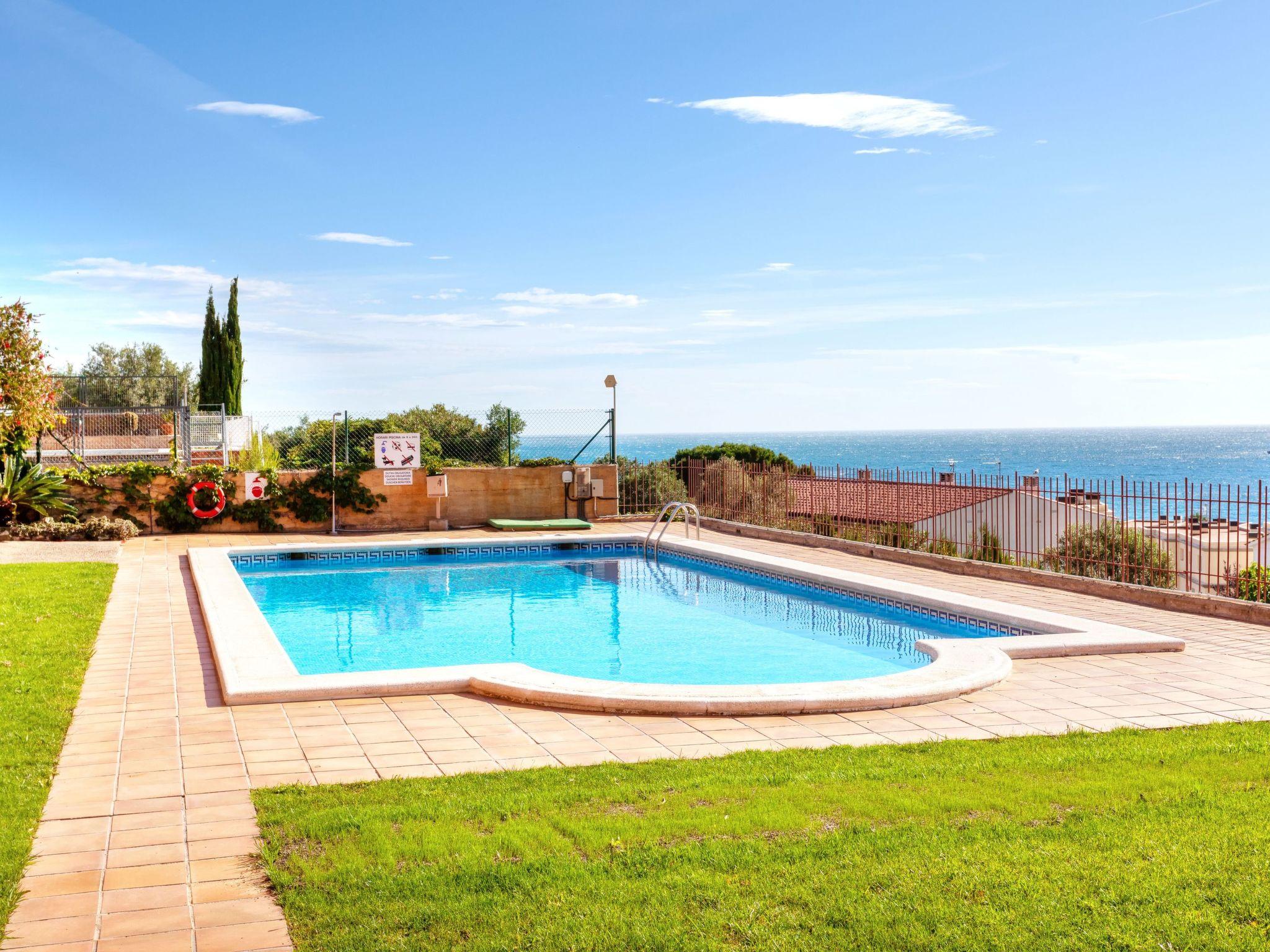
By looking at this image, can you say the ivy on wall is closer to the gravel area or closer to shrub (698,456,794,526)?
the gravel area

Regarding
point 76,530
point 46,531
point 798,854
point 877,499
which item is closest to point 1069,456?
point 877,499

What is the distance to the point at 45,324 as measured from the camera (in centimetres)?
1188

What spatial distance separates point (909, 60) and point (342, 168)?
11733 mm

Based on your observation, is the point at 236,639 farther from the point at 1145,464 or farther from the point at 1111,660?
the point at 1145,464

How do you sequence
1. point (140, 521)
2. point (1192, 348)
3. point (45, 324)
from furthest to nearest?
point (1192, 348) → point (140, 521) → point (45, 324)

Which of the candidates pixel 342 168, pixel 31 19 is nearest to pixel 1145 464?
pixel 342 168

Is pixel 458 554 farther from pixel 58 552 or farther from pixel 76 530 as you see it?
pixel 76 530

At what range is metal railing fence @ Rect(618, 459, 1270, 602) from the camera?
32.2 ft

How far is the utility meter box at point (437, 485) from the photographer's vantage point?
16141 mm

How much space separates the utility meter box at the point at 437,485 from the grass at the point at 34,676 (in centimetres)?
A: 576

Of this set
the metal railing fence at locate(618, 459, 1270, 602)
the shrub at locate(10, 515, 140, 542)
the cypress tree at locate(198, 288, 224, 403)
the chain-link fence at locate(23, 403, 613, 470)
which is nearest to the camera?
the metal railing fence at locate(618, 459, 1270, 602)

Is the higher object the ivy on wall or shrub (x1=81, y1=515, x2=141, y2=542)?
the ivy on wall

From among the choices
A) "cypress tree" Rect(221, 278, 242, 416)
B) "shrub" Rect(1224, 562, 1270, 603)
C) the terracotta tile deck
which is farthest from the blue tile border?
"cypress tree" Rect(221, 278, 242, 416)

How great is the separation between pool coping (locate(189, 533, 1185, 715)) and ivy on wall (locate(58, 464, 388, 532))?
289 inches
